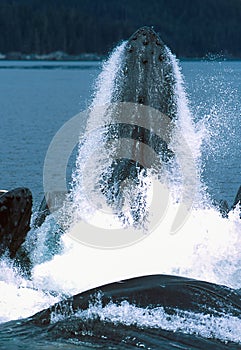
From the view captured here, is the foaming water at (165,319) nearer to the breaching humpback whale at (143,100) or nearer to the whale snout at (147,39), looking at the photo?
the breaching humpback whale at (143,100)

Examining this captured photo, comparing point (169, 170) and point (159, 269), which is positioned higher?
point (169, 170)

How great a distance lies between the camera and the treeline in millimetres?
125625

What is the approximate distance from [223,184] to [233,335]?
2055cm

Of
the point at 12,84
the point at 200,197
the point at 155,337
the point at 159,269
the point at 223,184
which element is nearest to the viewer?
the point at 155,337

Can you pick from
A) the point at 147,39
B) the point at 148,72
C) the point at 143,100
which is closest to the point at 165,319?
the point at 143,100

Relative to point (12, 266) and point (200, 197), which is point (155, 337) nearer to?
point (12, 266)

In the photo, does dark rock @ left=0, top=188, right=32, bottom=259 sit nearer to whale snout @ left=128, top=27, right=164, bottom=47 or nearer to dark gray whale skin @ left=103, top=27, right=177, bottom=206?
dark gray whale skin @ left=103, top=27, right=177, bottom=206

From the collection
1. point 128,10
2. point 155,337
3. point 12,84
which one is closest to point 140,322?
point 155,337

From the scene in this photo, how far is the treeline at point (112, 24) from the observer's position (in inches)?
4946

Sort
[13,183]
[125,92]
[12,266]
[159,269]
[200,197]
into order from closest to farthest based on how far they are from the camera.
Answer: [12,266] < [159,269] < [125,92] < [200,197] < [13,183]

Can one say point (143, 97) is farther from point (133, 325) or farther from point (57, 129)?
point (57, 129)

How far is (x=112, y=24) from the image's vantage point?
→ 16538cm

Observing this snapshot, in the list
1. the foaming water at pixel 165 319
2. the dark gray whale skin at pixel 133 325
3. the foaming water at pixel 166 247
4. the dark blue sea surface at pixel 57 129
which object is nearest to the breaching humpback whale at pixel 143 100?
the foaming water at pixel 166 247

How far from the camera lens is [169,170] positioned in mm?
14922
